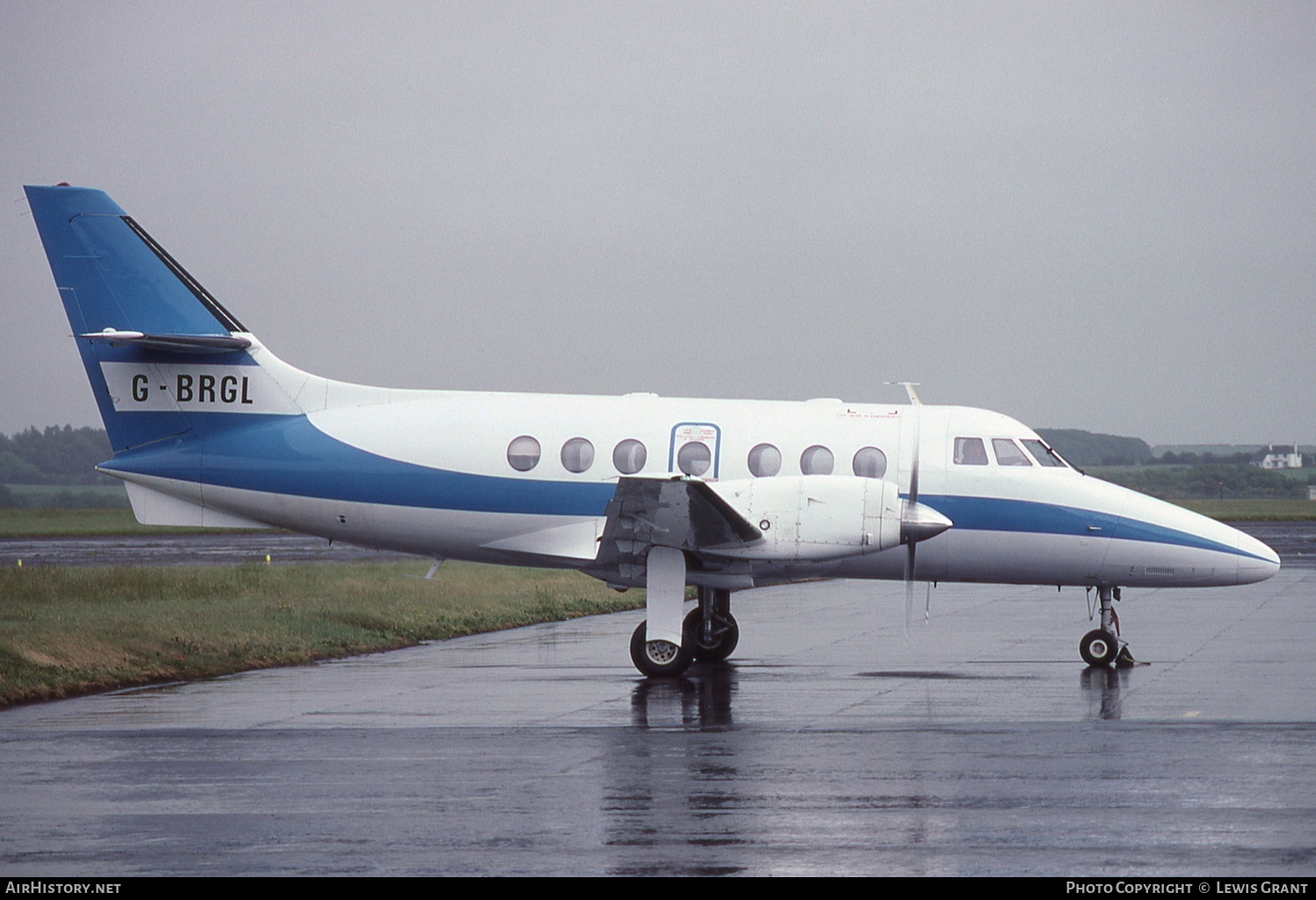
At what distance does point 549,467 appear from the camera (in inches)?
745

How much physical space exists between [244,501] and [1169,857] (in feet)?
46.4

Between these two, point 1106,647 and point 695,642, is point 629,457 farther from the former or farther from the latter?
point 1106,647

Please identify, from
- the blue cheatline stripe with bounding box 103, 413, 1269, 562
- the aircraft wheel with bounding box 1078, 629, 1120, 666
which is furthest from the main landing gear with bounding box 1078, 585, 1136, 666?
the blue cheatline stripe with bounding box 103, 413, 1269, 562

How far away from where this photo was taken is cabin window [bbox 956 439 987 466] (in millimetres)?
19031

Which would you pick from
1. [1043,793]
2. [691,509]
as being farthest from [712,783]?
[691,509]

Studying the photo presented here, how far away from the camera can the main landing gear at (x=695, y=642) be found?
1769cm

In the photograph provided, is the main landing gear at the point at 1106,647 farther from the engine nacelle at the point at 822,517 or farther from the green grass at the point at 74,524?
the green grass at the point at 74,524

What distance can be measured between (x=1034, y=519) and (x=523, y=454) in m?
6.56

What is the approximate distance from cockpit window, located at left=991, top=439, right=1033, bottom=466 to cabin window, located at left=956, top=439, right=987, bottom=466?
163 mm

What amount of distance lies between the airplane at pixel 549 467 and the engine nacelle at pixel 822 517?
299 mm

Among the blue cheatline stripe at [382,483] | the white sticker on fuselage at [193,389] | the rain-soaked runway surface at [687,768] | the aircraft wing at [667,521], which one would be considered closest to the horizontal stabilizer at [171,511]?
the blue cheatline stripe at [382,483]

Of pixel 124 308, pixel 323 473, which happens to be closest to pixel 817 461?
pixel 323 473
